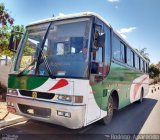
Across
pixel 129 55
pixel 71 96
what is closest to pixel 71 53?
pixel 71 96

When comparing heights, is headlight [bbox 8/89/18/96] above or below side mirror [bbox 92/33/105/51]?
below

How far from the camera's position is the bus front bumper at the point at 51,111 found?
4.93 metres

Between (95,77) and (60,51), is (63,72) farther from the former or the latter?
(95,77)

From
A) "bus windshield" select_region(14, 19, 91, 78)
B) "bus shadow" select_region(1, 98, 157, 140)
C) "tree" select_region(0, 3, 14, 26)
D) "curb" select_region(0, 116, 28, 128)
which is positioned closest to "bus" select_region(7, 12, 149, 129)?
"bus windshield" select_region(14, 19, 91, 78)

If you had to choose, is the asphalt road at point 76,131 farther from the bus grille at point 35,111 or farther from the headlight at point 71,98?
the headlight at point 71,98

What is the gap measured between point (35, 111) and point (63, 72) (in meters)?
1.25

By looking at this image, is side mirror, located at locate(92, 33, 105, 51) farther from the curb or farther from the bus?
the curb

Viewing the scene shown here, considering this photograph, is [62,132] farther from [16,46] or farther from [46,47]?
[16,46]

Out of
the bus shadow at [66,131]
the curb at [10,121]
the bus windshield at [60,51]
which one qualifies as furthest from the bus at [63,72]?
the curb at [10,121]

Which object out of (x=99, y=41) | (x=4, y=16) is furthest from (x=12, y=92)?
(x=4, y=16)

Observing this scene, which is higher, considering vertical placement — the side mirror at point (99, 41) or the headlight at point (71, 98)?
the side mirror at point (99, 41)

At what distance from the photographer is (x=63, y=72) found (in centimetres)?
527

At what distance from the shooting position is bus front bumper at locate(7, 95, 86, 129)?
4.93 m

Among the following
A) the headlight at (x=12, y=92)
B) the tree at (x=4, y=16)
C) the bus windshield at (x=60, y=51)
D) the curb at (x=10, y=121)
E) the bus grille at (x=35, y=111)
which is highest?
the tree at (x=4, y=16)
